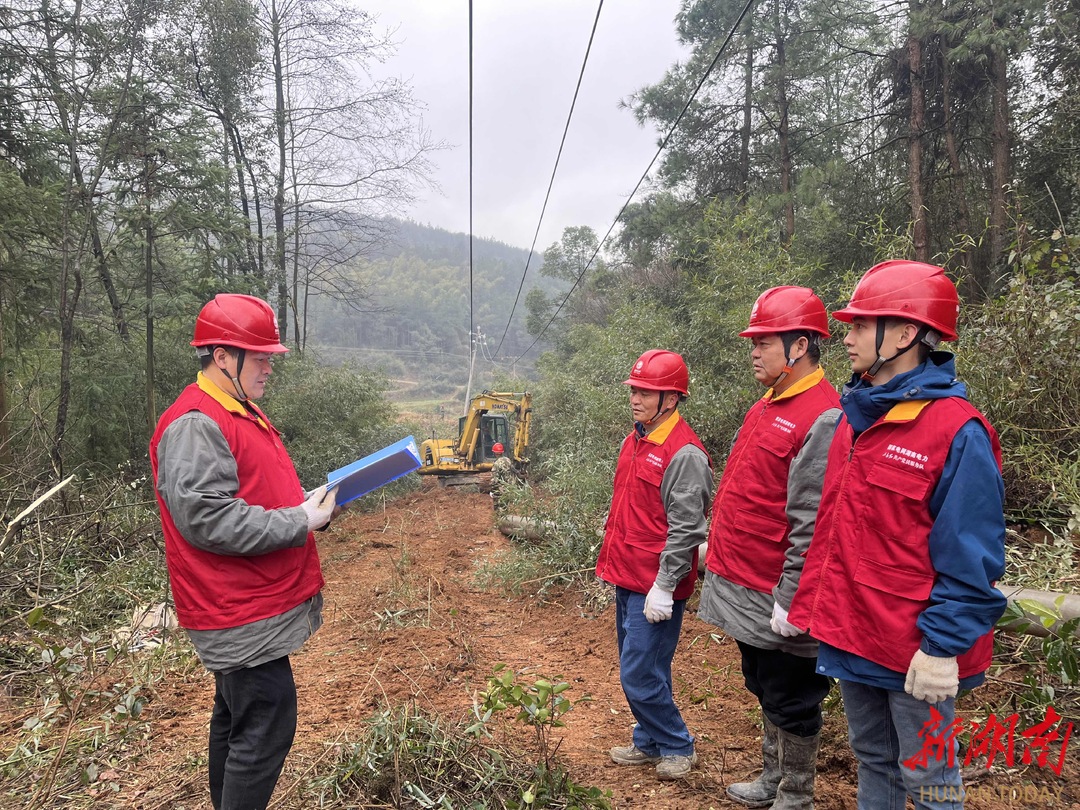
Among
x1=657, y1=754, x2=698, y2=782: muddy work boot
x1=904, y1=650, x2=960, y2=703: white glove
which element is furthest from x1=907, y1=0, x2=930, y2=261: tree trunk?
x1=904, y1=650, x2=960, y2=703: white glove

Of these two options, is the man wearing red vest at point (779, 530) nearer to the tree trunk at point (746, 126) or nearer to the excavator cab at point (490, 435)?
the tree trunk at point (746, 126)

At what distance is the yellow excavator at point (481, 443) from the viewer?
1777cm

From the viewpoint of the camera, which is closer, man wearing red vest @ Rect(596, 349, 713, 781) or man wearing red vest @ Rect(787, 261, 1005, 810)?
man wearing red vest @ Rect(787, 261, 1005, 810)

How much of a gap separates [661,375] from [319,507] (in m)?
1.80

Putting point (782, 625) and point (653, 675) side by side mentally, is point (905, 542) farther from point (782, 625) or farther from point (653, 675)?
point (653, 675)

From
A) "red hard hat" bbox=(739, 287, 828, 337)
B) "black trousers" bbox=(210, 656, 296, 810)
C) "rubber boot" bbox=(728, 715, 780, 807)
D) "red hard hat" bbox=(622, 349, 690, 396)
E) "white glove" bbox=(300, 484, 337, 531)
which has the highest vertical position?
"red hard hat" bbox=(739, 287, 828, 337)

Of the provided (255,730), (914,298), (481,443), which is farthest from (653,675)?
(481,443)

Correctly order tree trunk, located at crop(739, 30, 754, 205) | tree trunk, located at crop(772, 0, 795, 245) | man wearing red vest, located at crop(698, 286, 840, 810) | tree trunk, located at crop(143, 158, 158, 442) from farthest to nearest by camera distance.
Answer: tree trunk, located at crop(739, 30, 754, 205)
tree trunk, located at crop(772, 0, 795, 245)
tree trunk, located at crop(143, 158, 158, 442)
man wearing red vest, located at crop(698, 286, 840, 810)

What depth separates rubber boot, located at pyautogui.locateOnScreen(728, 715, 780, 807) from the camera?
9.95 feet

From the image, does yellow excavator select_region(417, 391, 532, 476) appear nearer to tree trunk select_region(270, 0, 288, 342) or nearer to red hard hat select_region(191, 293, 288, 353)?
tree trunk select_region(270, 0, 288, 342)

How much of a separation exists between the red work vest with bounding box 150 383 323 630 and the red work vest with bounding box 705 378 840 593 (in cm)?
179

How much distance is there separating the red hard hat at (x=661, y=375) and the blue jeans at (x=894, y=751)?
1653mm

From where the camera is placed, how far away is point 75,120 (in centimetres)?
983

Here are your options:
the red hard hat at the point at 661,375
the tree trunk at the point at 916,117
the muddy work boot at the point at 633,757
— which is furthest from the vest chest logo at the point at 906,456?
the tree trunk at the point at 916,117
